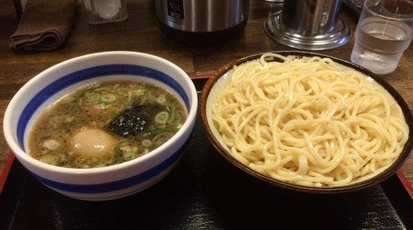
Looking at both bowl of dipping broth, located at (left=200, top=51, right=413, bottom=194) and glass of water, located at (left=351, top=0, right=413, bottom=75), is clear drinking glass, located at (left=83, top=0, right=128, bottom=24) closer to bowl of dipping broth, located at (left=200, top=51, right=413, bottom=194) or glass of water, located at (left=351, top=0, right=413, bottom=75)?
bowl of dipping broth, located at (left=200, top=51, right=413, bottom=194)

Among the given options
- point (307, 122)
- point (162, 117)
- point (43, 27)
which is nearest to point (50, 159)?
point (162, 117)

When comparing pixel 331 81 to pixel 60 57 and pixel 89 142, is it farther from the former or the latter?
pixel 60 57

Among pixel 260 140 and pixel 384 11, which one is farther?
pixel 384 11

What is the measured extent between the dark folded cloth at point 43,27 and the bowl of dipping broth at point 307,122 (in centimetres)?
88

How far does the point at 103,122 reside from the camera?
37.4 inches

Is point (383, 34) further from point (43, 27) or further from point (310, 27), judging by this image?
point (43, 27)

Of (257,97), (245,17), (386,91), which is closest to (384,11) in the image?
(245,17)

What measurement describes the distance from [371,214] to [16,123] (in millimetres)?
819

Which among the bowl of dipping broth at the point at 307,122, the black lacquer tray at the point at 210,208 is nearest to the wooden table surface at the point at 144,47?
the bowl of dipping broth at the point at 307,122

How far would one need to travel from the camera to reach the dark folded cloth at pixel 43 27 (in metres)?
1.57

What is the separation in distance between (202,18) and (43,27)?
26.7 inches

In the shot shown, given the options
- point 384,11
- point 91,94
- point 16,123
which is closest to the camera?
point 16,123

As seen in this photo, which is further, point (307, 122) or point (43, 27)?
point (43, 27)

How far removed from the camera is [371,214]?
883 millimetres
